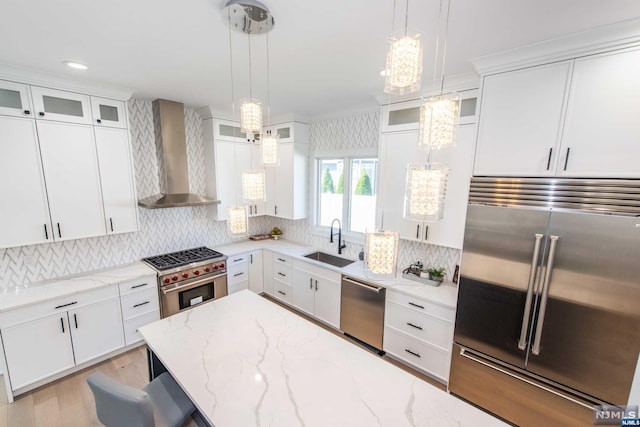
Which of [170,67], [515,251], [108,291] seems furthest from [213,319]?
[515,251]

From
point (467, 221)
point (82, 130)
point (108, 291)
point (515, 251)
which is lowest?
point (108, 291)

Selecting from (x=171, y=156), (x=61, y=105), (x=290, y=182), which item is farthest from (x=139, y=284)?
(x=290, y=182)

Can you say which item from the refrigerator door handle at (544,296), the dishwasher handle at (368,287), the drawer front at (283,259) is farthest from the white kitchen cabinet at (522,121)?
the drawer front at (283,259)

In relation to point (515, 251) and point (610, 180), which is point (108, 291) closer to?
point (515, 251)

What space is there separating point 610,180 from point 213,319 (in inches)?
109

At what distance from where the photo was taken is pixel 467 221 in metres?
2.04

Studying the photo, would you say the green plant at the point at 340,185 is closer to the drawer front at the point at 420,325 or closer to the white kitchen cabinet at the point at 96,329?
the drawer front at the point at 420,325

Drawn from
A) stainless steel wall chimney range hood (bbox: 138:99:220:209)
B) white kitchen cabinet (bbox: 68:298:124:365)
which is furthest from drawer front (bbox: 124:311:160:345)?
stainless steel wall chimney range hood (bbox: 138:99:220:209)

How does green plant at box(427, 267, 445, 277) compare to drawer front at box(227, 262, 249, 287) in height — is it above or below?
above

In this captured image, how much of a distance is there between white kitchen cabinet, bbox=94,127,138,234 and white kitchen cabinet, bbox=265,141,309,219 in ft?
5.87

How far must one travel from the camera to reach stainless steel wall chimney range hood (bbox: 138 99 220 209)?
3033 millimetres

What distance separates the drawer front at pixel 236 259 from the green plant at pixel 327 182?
1.51 meters

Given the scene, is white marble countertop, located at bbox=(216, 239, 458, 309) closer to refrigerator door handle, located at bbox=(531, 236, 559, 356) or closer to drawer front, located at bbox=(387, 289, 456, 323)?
drawer front, located at bbox=(387, 289, 456, 323)

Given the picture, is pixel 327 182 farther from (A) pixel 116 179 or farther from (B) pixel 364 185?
(A) pixel 116 179
